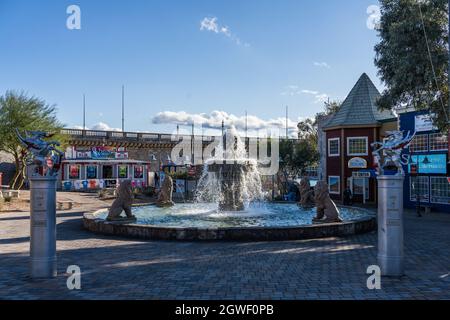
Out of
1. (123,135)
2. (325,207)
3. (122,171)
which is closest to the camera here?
(325,207)

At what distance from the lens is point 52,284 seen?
7.77 m

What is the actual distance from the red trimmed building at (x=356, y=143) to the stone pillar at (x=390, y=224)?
963 inches

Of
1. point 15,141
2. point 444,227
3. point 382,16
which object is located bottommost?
point 444,227

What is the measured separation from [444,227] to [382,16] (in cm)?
1131

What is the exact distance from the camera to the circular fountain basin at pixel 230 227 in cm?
1263

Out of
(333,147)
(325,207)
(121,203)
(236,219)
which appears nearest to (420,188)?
(333,147)

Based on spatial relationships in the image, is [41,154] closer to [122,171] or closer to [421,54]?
[421,54]

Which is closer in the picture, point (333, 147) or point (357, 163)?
point (357, 163)

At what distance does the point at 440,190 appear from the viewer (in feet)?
87.0

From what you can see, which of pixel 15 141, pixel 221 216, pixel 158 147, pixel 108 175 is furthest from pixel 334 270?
pixel 158 147

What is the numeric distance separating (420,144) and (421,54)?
10.4 metres

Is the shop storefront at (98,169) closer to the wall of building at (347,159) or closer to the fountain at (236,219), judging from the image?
the wall of building at (347,159)

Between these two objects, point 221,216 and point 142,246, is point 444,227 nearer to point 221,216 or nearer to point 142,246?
point 221,216

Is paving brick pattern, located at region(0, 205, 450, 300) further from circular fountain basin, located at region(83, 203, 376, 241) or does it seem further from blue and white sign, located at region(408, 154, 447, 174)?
blue and white sign, located at region(408, 154, 447, 174)
